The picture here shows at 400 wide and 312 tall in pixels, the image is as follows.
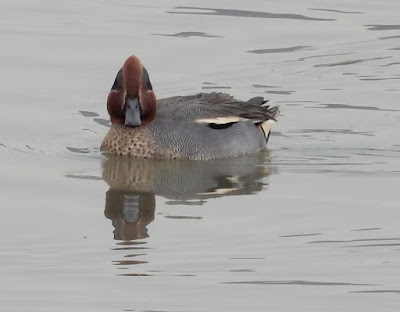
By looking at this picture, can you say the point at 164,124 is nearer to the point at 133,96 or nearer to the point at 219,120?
the point at 133,96

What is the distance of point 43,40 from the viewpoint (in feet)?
65.6

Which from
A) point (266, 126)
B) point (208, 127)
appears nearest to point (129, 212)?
point (208, 127)

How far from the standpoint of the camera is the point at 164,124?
16.2 meters

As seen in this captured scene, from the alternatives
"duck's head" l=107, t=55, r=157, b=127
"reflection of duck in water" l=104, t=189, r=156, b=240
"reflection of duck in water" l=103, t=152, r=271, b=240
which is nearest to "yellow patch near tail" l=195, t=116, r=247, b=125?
"reflection of duck in water" l=103, t=152, r=271, b=240

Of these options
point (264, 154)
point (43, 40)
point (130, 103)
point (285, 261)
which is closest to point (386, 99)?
point (264, 154)

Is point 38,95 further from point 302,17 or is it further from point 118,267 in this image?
point 118,267

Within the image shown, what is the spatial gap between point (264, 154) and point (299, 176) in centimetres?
142

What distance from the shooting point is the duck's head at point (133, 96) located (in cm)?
1606

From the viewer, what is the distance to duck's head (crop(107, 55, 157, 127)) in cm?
1606

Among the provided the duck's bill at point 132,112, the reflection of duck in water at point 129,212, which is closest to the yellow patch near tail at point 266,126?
the duck's bill at point 132,112

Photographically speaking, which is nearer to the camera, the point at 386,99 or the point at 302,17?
the point at 386,99

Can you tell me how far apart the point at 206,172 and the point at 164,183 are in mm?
702

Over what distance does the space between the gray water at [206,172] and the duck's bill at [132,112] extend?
385 millimetres

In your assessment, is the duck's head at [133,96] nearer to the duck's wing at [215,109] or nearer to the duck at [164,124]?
the duck at [164,124]
